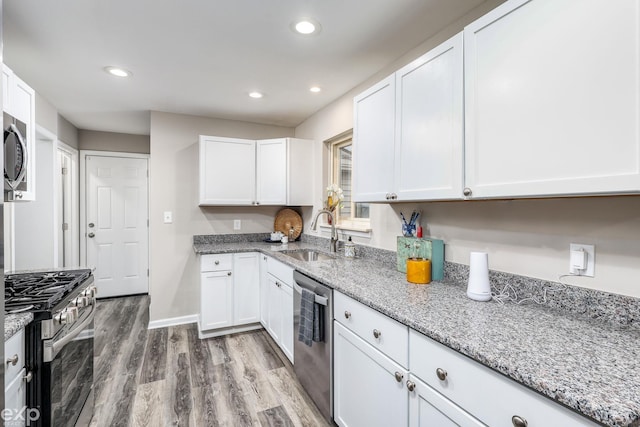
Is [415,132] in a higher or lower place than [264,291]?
higher

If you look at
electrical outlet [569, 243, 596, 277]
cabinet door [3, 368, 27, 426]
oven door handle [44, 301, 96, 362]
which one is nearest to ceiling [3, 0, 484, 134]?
electrical outlet [569, 243, 596, 277]

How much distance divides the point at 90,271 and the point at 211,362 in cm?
121

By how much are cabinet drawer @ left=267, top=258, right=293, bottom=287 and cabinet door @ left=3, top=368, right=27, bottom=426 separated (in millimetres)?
1499

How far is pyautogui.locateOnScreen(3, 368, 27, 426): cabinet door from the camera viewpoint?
3.53 feet

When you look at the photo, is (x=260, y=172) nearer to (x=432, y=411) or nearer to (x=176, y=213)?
(x=176, y=213)

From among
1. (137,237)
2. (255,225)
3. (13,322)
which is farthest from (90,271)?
(137,237)

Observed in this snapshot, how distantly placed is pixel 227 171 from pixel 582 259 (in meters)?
3.04

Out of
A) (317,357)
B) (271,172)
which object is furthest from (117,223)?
(317,357)

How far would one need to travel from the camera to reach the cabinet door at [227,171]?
3.30m

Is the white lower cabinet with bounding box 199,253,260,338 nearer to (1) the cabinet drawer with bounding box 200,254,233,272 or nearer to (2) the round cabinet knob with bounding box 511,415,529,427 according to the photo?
(1) the cabinet drawer with bounding box 200,254,233,272

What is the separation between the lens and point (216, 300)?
3.07 m

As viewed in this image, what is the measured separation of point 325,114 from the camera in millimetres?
3266

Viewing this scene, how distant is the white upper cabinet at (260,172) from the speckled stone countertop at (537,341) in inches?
78.7

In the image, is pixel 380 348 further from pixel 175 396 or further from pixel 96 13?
pixel 96 13
